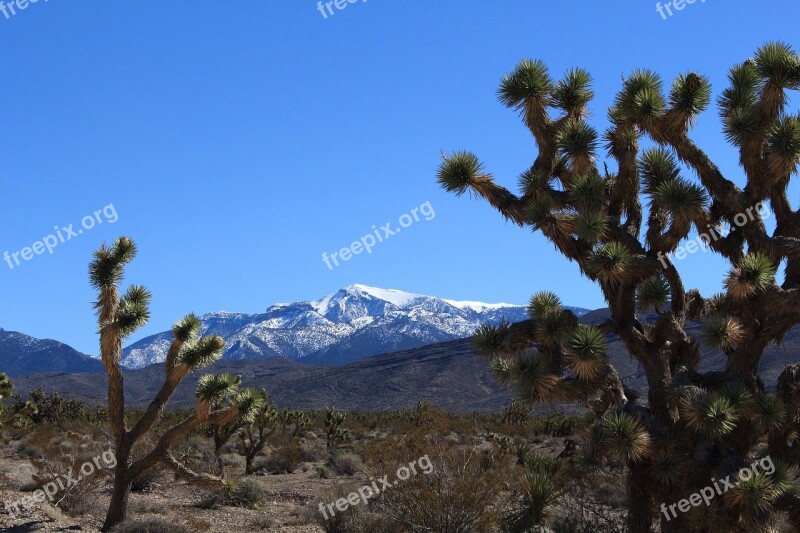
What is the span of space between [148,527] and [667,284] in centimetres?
752

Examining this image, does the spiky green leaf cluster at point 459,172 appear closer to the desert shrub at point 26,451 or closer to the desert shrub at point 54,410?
the desert shrub at point 26,451

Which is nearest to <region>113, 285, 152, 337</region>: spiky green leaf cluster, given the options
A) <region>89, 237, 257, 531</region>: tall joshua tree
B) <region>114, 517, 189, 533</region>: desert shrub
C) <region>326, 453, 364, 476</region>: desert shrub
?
<region>89, 237, 257, 531</region>: tall joshua tree

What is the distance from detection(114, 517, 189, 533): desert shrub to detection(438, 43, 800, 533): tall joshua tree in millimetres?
5234

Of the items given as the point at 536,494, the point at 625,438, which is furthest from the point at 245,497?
the point at 625,438

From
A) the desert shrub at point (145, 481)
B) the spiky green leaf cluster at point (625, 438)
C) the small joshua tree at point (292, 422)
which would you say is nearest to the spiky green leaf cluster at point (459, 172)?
the spiky green leaf cluster at point (625, 438)

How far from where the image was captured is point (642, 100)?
29.2ft

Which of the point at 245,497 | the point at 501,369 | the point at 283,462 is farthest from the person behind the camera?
the point at 283,462

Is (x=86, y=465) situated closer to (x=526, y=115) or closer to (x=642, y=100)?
(x=526, y=115)

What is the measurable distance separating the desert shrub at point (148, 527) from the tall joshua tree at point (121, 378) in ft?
1.76

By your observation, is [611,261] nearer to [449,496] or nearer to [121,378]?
[449,496]

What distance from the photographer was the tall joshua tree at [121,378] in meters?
11.8

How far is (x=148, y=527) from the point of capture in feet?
36.7

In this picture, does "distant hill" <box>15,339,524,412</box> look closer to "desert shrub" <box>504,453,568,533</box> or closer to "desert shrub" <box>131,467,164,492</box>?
"desert shrub" <box>131,467,164,492</box>

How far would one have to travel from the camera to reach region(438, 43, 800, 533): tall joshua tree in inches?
323
